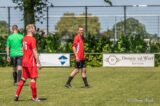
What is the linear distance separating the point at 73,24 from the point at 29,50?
Answer: 27198 mm

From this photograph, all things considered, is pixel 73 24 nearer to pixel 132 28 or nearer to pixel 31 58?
pixel 132 28

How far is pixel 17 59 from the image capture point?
1970cm

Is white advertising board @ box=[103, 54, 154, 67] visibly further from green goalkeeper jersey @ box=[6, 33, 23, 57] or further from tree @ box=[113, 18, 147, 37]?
green goalkeeper jersey @ box=[6, 33, 23, 57]

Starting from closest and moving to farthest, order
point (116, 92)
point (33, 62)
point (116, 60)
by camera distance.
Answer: point (33, 62), point (116, 92), point (116, 60)

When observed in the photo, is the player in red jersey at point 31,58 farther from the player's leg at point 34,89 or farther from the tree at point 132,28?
the tree at point 132,28

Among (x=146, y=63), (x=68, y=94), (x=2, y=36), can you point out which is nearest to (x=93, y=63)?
(x=146, y=63)

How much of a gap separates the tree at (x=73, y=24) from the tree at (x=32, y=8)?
4.97ft

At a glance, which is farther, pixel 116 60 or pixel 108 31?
pixel 108 31

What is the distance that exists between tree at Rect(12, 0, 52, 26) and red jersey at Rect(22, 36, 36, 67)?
2592cm

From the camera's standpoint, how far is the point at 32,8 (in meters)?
41.5

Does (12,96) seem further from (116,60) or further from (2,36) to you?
(2,36)

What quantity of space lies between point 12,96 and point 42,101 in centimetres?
163

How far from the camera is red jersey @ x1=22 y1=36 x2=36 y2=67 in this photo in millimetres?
14617

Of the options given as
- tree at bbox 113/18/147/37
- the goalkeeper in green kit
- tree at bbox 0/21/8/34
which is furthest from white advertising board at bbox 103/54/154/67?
the goalkeeper in green kit
